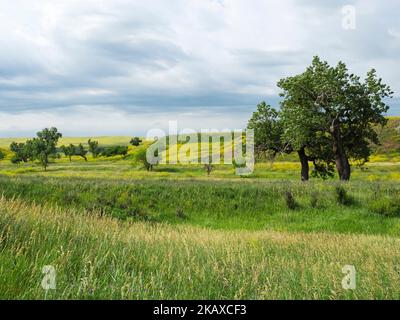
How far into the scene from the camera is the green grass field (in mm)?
6781

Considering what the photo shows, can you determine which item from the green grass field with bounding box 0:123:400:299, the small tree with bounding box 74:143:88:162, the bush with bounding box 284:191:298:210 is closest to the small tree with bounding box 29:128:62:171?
the small tree with bounding box 74:143:88:162

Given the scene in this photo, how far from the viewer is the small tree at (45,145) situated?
318ft

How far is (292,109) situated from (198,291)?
1402 inches

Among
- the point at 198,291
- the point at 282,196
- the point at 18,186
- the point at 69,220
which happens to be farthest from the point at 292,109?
the point at 198,291

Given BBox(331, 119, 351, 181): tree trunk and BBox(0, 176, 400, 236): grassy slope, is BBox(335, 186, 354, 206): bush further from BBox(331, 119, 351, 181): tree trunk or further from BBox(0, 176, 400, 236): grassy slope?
Result: BBox(331, 119, 351, 181): tree trunk

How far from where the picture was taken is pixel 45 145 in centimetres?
11000

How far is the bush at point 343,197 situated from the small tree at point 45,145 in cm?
7198

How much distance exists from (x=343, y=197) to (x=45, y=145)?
96244 mm

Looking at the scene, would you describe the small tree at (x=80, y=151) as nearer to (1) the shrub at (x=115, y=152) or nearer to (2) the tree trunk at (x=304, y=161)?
(1) the shrub at (x=115, y=152)

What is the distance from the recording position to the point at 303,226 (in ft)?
76.2

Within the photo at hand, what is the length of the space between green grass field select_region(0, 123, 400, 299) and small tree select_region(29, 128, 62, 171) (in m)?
66.8

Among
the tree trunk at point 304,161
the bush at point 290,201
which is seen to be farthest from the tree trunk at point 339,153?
the bush at point 290,201

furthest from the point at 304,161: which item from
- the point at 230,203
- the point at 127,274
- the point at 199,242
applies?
the point at 127,274
